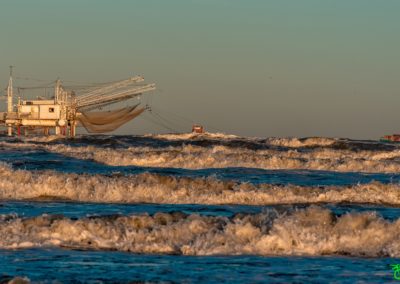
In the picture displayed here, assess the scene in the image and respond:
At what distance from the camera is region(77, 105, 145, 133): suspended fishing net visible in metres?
118

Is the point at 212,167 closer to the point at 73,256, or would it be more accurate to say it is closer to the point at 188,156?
the point at 188,156

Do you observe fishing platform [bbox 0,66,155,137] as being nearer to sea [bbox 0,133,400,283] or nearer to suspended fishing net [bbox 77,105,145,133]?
suspended fishing net [bbox 77,105,145,133]

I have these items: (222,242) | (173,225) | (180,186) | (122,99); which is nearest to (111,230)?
(173,225)

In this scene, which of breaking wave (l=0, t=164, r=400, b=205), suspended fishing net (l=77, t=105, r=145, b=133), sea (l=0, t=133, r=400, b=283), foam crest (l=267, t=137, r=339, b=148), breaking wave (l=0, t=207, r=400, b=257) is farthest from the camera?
suspended fishing net (l=77, t=105, r=145, b=133)

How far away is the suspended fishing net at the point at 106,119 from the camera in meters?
118

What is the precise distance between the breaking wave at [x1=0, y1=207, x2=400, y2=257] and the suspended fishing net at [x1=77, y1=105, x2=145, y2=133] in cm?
10141

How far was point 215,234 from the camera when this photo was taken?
14570 mm

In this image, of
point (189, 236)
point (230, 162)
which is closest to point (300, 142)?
point (230, 162)

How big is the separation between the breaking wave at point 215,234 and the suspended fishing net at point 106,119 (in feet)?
333

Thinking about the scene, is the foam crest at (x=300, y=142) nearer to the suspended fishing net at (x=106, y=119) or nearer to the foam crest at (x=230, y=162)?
the foam crest at (x=230, y=162)

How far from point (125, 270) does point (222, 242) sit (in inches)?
104

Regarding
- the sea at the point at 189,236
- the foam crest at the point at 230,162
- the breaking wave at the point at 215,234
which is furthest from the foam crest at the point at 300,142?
the breaking wave at the point at 215,234

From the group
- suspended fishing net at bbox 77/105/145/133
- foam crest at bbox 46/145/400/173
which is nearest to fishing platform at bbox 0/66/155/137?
suspended fishing net at bbox 77/105/145/133

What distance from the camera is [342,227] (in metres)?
15.4
